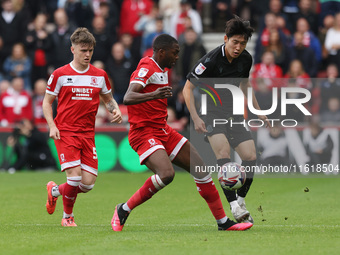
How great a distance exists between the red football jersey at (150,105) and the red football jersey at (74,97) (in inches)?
27.7

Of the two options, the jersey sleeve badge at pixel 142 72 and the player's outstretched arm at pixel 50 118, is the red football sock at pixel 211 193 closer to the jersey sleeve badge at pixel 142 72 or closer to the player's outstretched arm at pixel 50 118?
the jersey sleeve badge at pixel 142 72

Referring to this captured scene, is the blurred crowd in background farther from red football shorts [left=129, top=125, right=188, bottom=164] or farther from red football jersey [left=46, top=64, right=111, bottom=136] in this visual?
red football shorts [left=129, top=125, right=188, bottom=164]

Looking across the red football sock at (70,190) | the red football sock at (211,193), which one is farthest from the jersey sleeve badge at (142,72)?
the red football sock at (70,190)

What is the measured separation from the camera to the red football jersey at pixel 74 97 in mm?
8977

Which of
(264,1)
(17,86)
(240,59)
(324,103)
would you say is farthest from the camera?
(264,1)

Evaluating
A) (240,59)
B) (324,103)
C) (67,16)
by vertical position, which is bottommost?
(324,103)

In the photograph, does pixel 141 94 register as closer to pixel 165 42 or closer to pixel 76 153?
pixel 165 42

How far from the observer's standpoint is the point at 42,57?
1947 cm

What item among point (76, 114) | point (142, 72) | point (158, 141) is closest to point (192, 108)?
point (158, 141)

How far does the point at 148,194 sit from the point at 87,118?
131cm

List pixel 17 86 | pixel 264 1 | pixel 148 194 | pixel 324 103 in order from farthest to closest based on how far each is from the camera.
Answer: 1. pixel 264 1
2. pixel 17 86
3. pixel 324 103
4. pixel 148 194

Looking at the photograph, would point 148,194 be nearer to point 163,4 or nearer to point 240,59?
point 240,59

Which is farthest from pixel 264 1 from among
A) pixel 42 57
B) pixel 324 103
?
pixel 42 57

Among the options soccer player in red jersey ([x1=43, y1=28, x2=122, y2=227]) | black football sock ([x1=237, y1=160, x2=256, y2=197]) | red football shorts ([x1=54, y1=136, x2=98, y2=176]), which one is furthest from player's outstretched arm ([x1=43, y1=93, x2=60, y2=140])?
black football sock ([x1=237, y1=160, x2=256, y2=197])
